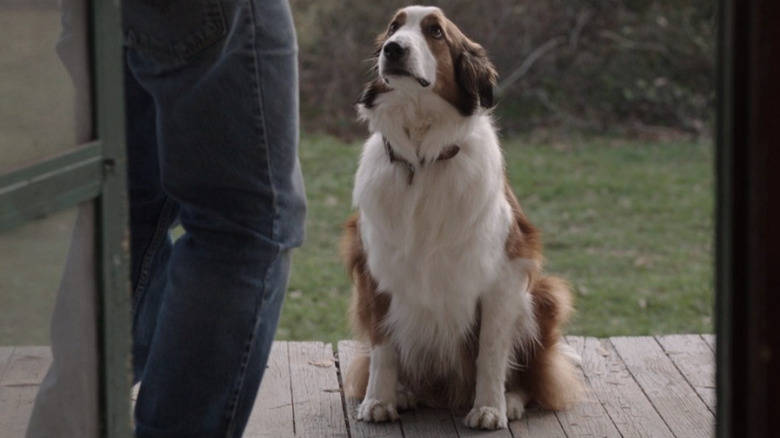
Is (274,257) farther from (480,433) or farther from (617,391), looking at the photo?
(617,391)

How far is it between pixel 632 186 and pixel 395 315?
4424 millimetres

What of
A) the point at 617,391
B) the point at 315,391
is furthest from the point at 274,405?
the point at 617,391

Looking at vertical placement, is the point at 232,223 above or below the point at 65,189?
below

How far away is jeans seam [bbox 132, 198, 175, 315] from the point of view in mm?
2661

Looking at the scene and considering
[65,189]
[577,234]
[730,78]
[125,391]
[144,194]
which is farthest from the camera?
[577,234]

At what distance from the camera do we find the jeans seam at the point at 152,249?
105 inches

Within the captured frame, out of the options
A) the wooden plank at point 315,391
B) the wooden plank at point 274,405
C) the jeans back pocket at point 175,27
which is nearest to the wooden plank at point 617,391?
the wooden plank at point 315,391

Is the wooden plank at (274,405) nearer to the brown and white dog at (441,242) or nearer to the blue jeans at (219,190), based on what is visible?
the brown and white dog at (441,242)

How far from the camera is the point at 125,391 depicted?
5.94ft

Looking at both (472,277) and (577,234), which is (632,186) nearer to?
(577,234)

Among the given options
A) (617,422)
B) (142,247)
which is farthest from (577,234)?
(142,247)

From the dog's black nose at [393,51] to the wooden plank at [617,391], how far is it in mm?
1214

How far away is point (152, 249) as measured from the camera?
2703 mm

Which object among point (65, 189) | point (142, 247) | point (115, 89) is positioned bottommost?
point (142, 247)
